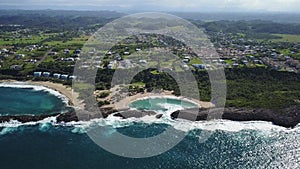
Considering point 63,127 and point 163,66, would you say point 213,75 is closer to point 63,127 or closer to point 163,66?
point 163,66

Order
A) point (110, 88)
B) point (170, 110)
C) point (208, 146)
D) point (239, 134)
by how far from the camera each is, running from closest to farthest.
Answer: point (208, 146) → point (239, 134) → point (170, 110) → point (110, 88)

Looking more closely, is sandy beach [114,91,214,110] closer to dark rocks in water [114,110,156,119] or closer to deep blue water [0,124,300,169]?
dark rocks in water [114,110,156,119]

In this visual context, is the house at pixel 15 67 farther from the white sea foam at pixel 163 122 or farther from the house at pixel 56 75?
the white sea foam at pixel 163 122

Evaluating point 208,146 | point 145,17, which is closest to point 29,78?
point 208,146

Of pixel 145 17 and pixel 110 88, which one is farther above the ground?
pixel 145 17

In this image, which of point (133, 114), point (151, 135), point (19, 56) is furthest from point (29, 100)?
point (19, 56)

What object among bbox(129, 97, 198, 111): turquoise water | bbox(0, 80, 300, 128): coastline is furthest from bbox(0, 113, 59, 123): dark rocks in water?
bbox(129, 97, 198, 111): turquoise water

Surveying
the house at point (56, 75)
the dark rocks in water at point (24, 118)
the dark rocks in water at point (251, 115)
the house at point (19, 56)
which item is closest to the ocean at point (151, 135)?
the dark rocks in water at point (24, 118)
